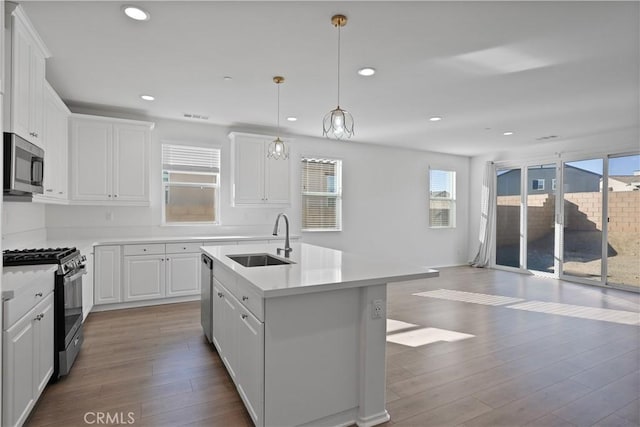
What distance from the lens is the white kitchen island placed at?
1.80m

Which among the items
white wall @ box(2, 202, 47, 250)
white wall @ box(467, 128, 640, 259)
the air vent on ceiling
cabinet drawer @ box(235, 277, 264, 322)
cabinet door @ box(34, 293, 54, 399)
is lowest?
cabinet door @ box(34, 293, 54, 399)

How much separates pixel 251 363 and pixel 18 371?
1.24 m

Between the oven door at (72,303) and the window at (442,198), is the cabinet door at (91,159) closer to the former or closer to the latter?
the oven door at (72,303)

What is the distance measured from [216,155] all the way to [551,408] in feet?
16.2

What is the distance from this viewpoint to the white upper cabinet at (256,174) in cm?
513

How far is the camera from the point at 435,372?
270 cm

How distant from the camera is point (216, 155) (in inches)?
211

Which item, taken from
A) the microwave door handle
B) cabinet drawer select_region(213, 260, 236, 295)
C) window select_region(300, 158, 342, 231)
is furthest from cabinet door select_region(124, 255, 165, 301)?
window select_region(300, 158, 342, 231)

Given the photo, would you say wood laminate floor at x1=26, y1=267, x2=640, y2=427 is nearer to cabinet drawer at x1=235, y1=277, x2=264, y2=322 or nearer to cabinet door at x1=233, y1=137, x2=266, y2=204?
cabinet drawer at x1=235, y1=277, x2=264, y2=322

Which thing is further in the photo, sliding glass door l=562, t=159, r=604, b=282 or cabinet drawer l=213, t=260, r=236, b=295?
sliding glass door l=562, t=159, r=604, b=282

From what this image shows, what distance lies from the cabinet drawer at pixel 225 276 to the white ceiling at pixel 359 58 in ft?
5.86

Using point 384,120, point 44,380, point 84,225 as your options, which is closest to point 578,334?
point 384,120

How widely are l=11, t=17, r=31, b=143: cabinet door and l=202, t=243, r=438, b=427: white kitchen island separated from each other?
1887 mm

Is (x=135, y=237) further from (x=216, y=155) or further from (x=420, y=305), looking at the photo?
(x=420, y=305)
